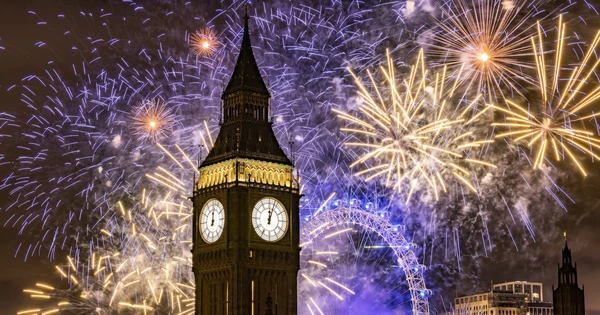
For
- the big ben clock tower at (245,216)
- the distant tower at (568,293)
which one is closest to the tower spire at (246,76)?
the big ben clock tower at (245,216)

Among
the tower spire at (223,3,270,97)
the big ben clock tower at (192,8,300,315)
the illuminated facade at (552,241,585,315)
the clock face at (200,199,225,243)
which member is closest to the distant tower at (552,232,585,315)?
the illuminated facade at (552,241,585,315)

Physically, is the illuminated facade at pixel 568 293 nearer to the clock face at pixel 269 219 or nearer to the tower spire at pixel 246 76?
the clock face at pixel 269 219

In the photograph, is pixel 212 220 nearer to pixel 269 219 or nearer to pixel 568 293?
pixel 269 219

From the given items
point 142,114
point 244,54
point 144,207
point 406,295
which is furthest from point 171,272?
point 406,295

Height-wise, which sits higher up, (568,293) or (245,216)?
(245,216)

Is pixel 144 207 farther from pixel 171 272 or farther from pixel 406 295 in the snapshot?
pixel 406 295

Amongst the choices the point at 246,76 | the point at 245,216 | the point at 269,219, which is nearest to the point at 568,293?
the point at 269,219

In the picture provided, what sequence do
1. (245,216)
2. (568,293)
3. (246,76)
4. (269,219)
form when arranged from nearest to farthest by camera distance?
1. (245,216)
2. (269,219)
3. (246,76)
4. (568,293)
